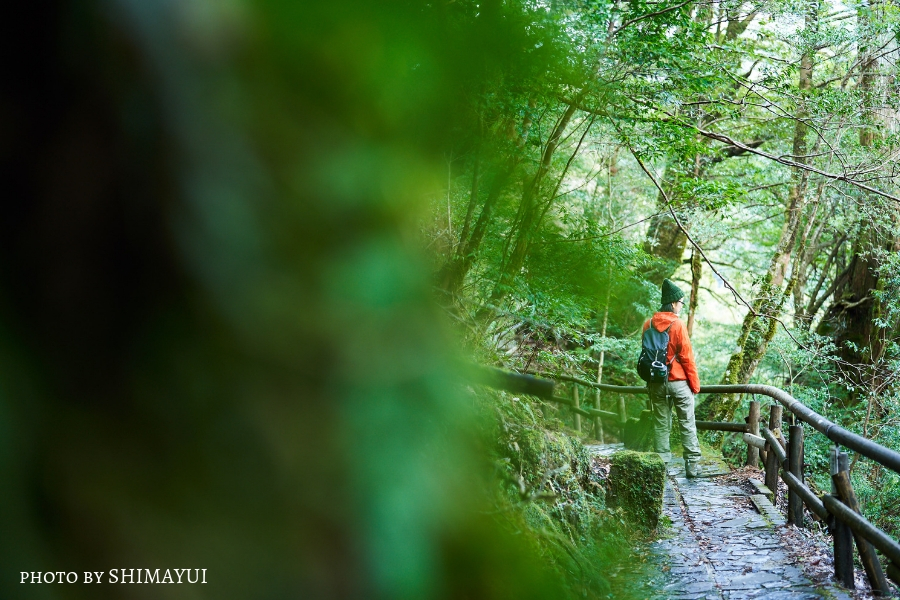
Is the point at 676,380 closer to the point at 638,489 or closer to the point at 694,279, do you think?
the point at 638,489

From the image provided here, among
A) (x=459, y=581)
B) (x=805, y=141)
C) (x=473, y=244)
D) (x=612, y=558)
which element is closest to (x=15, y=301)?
(x=459, y=581)

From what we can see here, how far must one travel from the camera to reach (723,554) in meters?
4.66

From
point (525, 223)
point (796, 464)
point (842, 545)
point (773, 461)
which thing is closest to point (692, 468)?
point (773, 461)

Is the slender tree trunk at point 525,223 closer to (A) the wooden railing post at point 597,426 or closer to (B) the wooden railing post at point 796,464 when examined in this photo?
(B) the wooden railing post at point 796,464

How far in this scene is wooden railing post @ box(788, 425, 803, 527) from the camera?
509 centimetres

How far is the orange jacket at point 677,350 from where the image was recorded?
6.54m

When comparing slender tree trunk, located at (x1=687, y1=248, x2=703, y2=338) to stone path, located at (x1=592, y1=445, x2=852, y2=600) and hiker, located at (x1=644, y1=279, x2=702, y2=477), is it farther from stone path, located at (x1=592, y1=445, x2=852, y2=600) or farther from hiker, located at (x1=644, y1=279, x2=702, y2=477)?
stone path, located at (x1=592, y1=445, x2=852, y2=600)

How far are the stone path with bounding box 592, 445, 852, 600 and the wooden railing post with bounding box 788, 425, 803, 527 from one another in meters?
0.21

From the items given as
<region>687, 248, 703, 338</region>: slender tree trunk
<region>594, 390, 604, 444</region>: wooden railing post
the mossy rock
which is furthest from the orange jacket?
<region>594, 390, 604, 444</region>: wooden railing post

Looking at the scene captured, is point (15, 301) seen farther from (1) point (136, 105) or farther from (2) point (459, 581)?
(2) point (459, 581)

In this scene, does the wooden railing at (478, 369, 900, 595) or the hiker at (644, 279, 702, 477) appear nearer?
the wooden railing at (478, 369, 900, 595)

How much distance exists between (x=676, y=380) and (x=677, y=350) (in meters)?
0.31

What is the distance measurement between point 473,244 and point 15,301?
3.07 metres

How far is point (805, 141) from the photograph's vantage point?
10.7 meters
